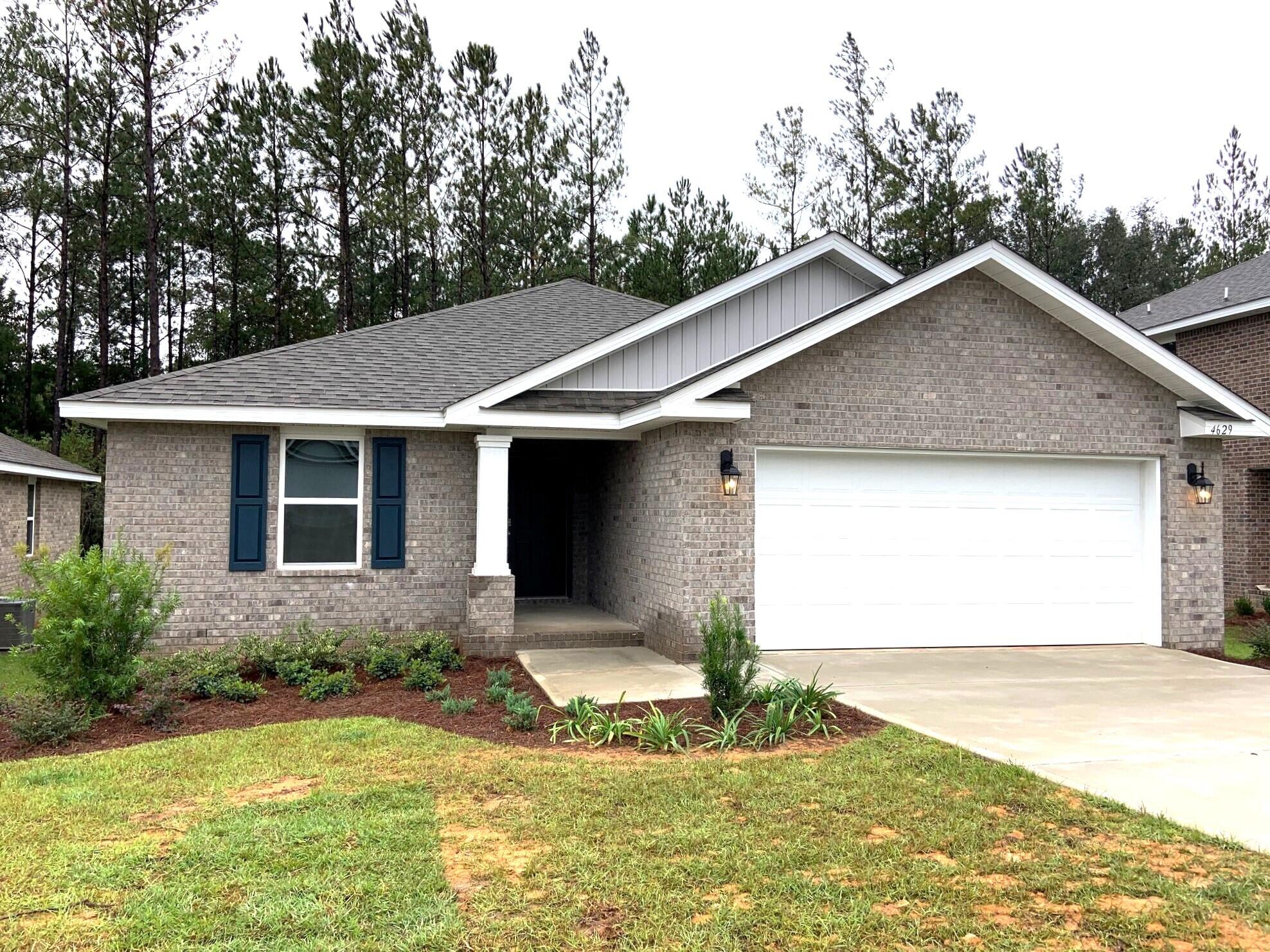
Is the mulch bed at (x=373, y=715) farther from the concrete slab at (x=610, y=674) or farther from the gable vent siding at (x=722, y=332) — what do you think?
the gable vent siding at (x=722, y=332)

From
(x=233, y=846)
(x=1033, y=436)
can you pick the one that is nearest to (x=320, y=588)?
(x=233, y=846)

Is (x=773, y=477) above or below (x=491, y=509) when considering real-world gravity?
above

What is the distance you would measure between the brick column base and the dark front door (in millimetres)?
4320

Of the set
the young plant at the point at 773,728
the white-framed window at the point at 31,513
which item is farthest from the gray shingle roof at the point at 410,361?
the white-framed window at the point at 31,513

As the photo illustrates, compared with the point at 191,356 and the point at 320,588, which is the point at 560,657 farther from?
the point at 191,356

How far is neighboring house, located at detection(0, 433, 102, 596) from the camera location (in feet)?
55.4

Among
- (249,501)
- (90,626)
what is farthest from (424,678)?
(249,501)

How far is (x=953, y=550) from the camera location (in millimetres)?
10883

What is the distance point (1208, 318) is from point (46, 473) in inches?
889

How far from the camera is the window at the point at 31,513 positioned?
59.9 feet

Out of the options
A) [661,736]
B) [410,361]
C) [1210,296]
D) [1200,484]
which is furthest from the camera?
[1210,296]

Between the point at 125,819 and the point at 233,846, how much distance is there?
975 mm

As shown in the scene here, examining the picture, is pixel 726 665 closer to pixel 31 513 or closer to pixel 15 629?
pixel 15 629

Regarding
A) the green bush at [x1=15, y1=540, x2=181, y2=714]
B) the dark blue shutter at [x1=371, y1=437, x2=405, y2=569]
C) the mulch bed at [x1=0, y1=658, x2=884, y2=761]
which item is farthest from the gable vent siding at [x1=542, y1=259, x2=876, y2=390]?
the green bush at [x1=15, y1=540, x2=181, y2=714]
